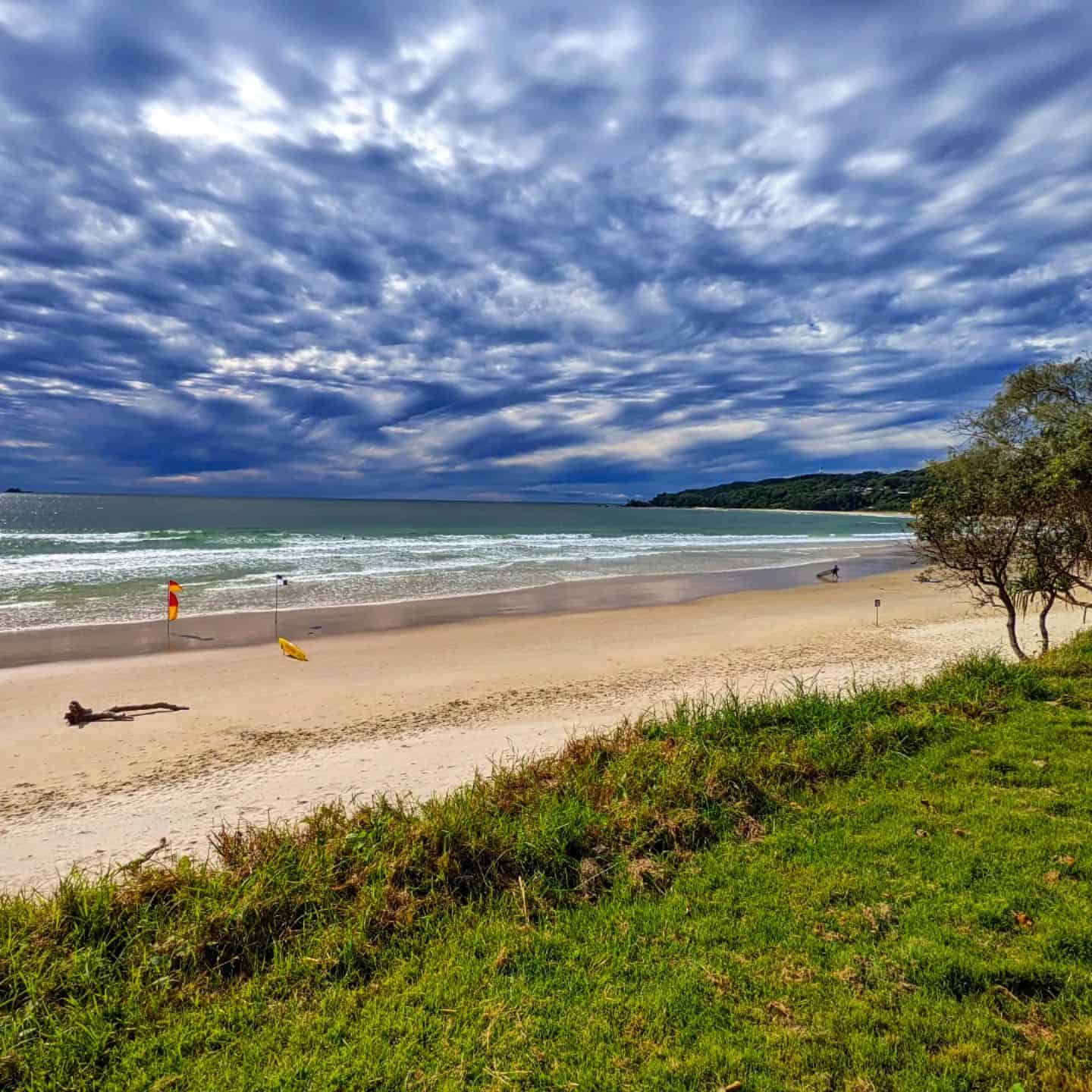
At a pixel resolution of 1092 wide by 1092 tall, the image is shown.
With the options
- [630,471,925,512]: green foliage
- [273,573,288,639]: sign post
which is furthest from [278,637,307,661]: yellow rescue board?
[630,471,925,512]: green foliage

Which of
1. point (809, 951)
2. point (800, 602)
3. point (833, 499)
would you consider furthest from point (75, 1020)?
point (833, 499)

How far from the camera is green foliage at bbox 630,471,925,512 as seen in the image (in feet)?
436

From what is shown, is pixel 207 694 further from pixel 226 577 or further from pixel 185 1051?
pixel 226 577

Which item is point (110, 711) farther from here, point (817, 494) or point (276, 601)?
point (817, 494)

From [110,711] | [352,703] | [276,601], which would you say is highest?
[276,601]

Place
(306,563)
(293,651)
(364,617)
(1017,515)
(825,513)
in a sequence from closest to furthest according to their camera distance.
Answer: (1017,515)
(293,651)
(364,617)
(306,563)
(825,513)

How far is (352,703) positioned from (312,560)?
26681mm

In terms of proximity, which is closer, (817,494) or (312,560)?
(312,560)

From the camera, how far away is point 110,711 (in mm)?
10172

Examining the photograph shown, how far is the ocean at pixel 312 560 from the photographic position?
22.2 meters

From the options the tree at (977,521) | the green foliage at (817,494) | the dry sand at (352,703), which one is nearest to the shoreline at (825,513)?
the green foliage at (817,494)

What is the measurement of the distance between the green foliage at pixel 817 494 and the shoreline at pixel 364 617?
322ft

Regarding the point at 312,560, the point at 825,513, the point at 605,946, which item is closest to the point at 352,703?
the point at 605,946

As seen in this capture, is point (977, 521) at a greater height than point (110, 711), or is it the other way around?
point (977, 521)
